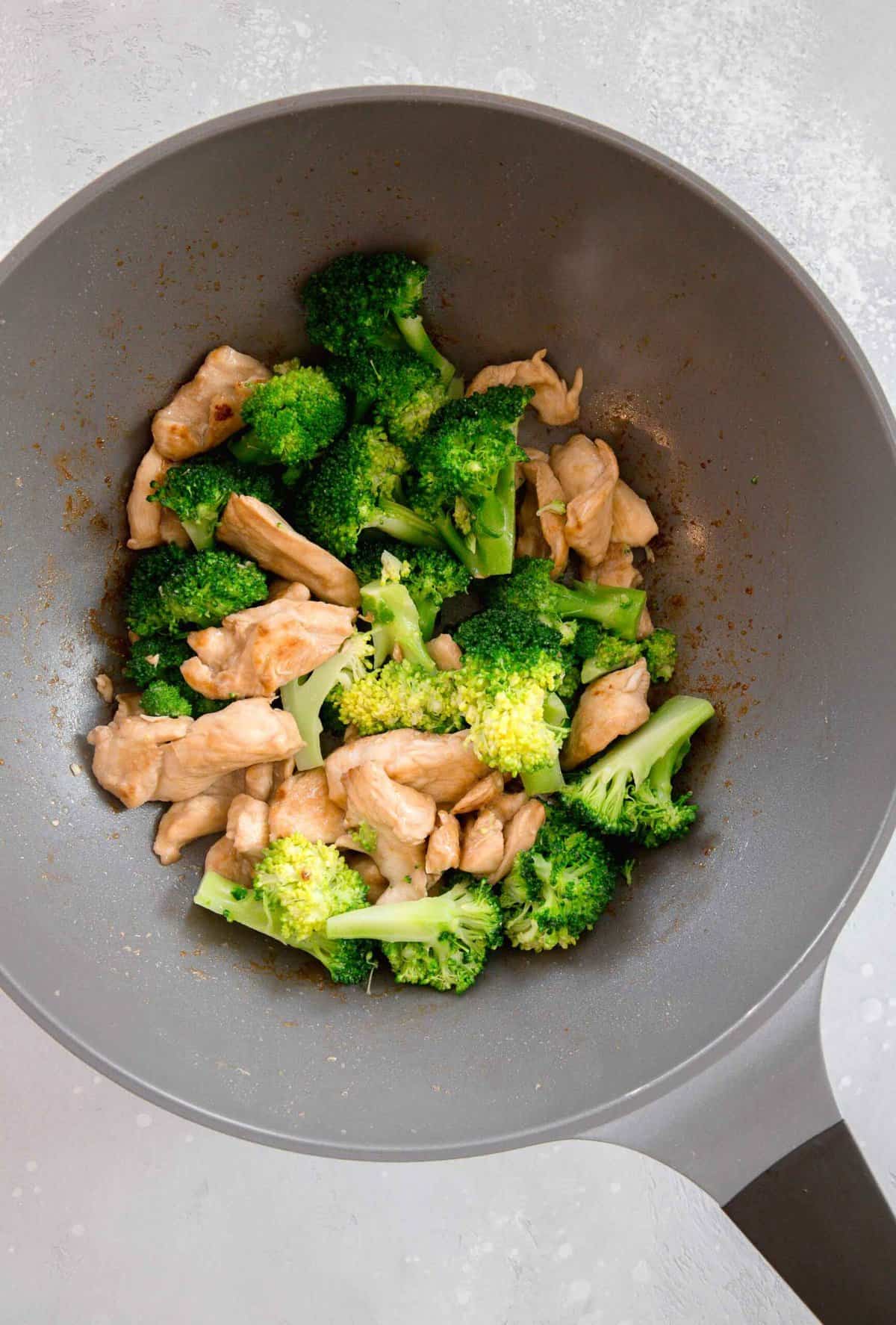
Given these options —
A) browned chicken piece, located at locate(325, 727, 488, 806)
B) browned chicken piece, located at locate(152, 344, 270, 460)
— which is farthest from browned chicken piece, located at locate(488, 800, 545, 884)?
browned chicken piece, located at locate(152, 344, 270, 460)

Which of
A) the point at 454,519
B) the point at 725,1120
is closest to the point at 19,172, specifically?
the point at 454,519

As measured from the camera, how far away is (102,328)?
213cm

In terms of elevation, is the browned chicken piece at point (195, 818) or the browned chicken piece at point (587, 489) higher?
the browned chicken piece at point (587, 489)

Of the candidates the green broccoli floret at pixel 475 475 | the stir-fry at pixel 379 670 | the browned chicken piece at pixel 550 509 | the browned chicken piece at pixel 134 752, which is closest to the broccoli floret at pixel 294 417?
the stir-fry at pixel 379 670

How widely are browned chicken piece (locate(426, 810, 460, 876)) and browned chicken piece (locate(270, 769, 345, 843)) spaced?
0.72ft

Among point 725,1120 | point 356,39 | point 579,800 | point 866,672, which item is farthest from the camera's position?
point 356,39

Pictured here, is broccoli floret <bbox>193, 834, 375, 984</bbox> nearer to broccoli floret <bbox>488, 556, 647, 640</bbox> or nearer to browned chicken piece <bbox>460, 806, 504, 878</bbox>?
browned chicken piece <bbox>460, 806, 504, 878</bbox>

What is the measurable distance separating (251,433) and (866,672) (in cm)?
147

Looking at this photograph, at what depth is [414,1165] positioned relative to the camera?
2.41m

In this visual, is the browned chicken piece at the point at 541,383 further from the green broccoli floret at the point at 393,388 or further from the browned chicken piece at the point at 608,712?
the browned chicken piece at the point at 608,712

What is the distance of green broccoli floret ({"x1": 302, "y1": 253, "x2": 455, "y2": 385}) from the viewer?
222cm

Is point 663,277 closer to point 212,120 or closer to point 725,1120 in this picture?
point 212,120

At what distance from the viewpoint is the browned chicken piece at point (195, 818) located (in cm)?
231

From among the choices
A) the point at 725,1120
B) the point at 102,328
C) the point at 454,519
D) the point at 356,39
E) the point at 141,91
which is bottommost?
the point at 725,1120
